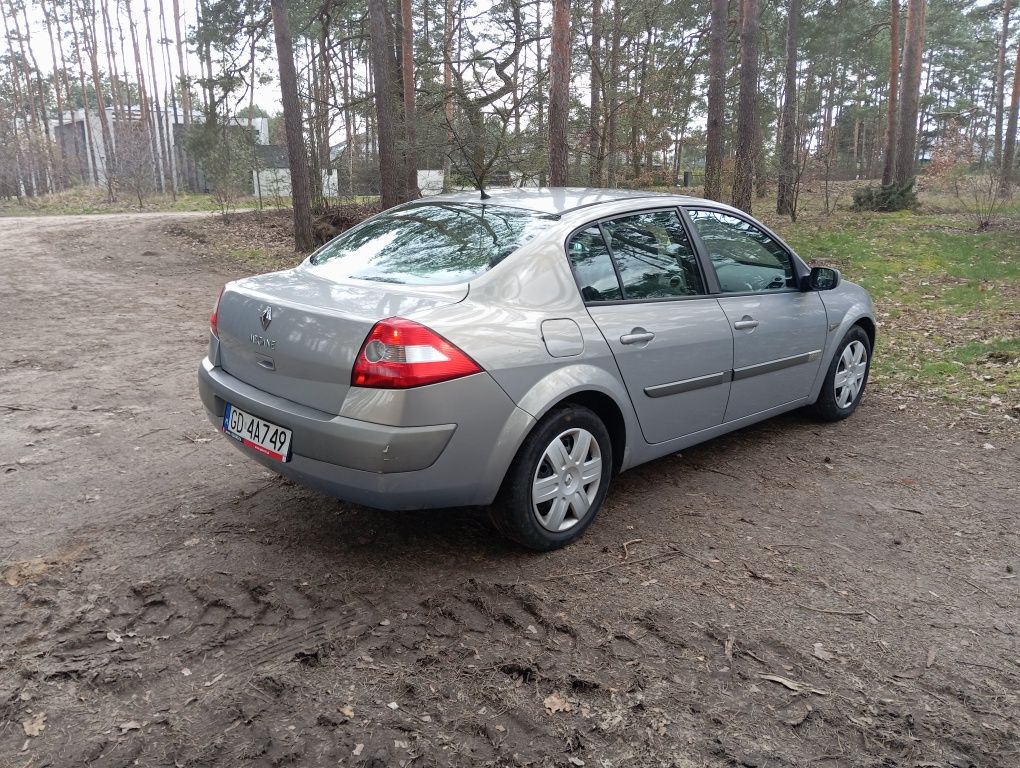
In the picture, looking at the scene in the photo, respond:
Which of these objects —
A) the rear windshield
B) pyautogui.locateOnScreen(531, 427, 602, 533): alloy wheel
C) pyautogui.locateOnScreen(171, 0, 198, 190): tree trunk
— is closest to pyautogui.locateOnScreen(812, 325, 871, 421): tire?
pyautogui.locateOnScreen(531, 427, 602, 533): alloy wheel

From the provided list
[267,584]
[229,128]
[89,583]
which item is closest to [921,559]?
[267,584]

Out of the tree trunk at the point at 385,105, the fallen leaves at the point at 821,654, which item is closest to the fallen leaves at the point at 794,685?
the fallen leaves at the point at 821,654

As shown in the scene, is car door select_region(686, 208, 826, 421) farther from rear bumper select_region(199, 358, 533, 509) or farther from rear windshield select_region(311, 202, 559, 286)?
rear bumper select_region(199, 358, 533, 509)

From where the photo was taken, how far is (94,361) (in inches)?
277

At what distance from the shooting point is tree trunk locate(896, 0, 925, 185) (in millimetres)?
18625

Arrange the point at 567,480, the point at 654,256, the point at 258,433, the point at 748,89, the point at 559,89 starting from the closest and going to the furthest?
the point at 258,433 → the point at 567,480 → the point at 654,256 → the point at 559,89 → the point at 748,89

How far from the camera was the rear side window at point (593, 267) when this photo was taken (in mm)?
3674

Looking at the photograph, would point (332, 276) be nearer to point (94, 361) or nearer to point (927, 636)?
point (927, 636)

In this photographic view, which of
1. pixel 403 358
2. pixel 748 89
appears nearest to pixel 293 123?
pixel 748 89

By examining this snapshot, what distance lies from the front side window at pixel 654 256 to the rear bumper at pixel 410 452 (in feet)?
3.72

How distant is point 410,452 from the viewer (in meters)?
2.98

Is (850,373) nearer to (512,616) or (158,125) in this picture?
(512,616)

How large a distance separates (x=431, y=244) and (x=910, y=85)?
19.6 m

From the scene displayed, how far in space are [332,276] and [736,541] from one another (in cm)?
237
